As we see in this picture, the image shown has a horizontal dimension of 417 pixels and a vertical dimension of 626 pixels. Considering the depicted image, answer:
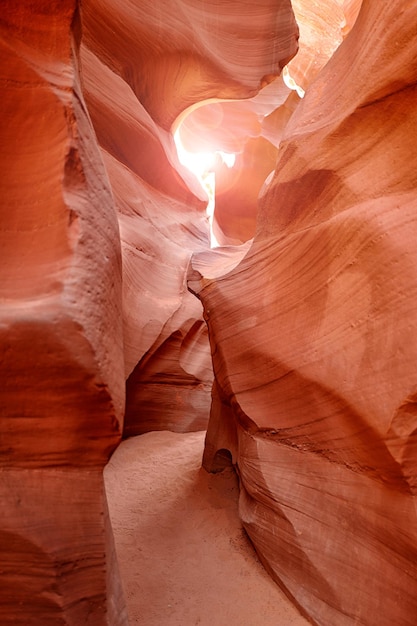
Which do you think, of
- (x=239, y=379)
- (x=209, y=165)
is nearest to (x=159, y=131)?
(x=209, y=165)

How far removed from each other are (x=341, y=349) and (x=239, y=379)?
3.49 feet

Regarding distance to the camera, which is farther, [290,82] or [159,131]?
[290,82]

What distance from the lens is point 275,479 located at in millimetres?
2902

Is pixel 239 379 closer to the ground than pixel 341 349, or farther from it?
closer to the ground

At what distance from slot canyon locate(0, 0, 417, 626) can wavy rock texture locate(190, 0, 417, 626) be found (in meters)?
0.01

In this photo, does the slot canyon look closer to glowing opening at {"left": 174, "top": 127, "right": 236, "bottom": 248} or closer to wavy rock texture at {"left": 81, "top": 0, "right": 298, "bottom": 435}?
wavy rock texture at {"left": 81, "top": 0, "right": 298, "bottom": 435}

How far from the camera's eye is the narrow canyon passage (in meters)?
2.63

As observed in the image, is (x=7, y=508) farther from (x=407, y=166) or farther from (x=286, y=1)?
(x=286, y=1)

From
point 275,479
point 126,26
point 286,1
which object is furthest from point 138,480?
point 286,1

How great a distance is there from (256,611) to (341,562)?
0.67m

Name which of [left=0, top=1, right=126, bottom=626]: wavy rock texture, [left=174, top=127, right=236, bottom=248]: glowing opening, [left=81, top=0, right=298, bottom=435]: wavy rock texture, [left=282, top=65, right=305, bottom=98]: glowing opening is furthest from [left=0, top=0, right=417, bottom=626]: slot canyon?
[left=282, top=65, right=305, bottom=98]: glowing opening

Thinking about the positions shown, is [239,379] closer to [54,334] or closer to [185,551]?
[185,551]

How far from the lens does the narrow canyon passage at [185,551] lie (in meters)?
2.63

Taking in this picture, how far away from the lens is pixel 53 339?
1.66m
